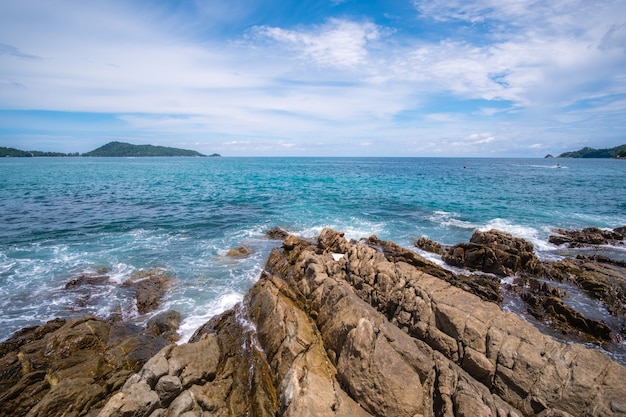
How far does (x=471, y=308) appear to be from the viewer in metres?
11.3

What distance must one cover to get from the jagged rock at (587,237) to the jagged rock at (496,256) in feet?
28.0

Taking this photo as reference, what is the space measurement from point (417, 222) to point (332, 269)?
2292 cm

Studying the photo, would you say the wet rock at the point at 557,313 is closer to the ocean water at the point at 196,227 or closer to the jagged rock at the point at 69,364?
the ocean water at the point at 196,227

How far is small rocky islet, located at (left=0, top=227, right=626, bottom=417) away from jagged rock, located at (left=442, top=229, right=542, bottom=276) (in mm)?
5487

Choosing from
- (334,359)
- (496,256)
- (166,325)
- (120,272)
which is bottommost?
(166,325)

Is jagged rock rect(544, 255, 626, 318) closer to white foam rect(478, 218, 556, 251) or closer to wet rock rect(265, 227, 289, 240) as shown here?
white foam rect(478, 218, 556, 251)

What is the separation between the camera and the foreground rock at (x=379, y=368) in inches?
327

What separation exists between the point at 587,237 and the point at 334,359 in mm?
32678

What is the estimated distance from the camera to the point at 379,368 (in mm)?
8836

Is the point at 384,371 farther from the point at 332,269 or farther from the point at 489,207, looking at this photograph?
the point at 489,207

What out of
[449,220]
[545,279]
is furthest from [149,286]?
[449,220]

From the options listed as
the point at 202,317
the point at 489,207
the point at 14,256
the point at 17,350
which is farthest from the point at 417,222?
the point at 14,256

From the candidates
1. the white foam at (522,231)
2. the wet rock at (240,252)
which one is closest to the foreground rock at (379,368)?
the wet rock at (240,252)

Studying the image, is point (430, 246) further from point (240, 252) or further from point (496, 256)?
point (240, 252)
